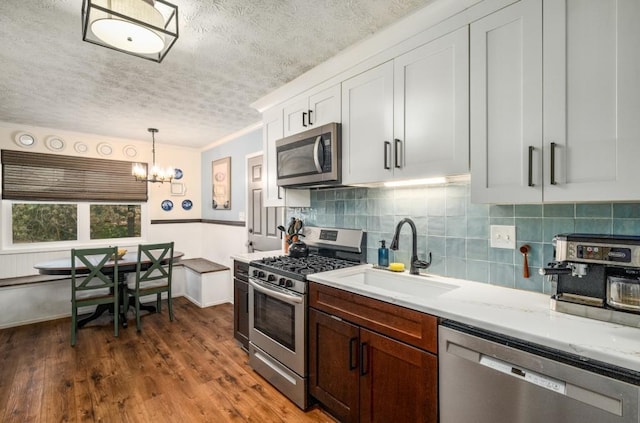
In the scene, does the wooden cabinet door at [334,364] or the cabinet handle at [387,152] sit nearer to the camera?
the wooden cabinet door at [334,364]

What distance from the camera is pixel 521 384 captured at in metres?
1.12

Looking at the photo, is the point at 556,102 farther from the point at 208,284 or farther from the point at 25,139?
the point at 25,139

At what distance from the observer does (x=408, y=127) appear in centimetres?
177

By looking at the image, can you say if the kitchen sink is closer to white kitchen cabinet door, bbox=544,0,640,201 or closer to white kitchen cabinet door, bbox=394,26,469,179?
white kitchen cabinet door, bbox=394,26,469,179

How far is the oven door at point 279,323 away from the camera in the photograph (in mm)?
2078

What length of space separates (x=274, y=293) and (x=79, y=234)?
366 cm

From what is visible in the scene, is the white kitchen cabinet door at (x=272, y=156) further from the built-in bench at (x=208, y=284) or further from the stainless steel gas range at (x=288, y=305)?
the built-in bench at (x=208, y=284)

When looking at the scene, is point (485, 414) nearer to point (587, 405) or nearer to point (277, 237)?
point (587, 405)

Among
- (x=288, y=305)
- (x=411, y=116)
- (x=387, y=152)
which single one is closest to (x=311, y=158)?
(x=387, y=152)

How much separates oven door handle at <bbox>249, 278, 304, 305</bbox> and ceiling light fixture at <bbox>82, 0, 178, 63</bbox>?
1.58 metres

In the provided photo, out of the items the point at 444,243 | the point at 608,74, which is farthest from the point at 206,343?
the point at 608,74

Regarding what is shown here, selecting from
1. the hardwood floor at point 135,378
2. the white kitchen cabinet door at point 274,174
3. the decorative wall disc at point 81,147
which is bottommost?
the hardwood floor at point 135,378

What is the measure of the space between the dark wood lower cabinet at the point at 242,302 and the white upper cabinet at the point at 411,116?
51.6 inches

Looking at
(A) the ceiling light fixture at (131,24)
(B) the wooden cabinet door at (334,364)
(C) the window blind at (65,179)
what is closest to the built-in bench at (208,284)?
(C) the window blind at (65,179)
